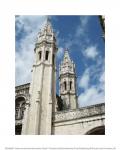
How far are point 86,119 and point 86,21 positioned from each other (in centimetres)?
602

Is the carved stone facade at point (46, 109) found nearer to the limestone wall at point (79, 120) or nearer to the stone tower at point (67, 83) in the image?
the limestone wall at point (79, 120)

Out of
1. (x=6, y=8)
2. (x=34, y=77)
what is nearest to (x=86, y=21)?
(x=6, y=8)

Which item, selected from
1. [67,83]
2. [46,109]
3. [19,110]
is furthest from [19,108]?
[67,83]

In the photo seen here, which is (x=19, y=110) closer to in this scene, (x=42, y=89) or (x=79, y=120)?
(x=42, y=89)

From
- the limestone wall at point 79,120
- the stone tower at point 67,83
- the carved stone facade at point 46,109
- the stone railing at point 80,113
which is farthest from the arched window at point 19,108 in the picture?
the stone tower at point 67,83

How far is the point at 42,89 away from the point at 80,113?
2563 mm

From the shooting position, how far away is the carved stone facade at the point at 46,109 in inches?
633

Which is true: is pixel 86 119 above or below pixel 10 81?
below

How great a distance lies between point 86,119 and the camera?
1631cm

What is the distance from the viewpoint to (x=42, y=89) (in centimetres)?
1783

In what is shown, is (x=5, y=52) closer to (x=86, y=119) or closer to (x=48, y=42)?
(x=86, y=119)

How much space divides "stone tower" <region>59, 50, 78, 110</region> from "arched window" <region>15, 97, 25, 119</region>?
149 inches

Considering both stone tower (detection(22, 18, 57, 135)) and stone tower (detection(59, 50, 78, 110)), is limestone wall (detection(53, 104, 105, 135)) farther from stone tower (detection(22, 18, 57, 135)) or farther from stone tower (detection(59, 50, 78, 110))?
stone tower (detection(59, 50, 78, 110))
